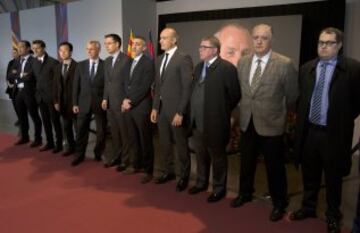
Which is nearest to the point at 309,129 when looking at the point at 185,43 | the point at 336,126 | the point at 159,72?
the point at 336,126

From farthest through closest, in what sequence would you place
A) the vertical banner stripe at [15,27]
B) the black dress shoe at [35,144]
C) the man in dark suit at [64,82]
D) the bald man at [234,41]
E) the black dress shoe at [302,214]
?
the vertical banner stripe at [15,27] < the bald man at [234,41] < the black dress shoe at [35,144] < the man in dark suit at [64,82] < the black dress shoe at [302,214]

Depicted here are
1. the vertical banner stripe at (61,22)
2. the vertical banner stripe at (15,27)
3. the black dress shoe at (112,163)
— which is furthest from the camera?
the vertical banner stripe at (15,27)

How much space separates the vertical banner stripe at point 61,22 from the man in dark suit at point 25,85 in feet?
9.71

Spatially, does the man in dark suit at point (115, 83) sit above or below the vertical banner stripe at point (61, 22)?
below

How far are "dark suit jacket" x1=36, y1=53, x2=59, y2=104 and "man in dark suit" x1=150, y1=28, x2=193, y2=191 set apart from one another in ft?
5.69

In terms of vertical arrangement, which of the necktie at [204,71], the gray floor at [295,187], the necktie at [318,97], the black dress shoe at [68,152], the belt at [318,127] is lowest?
the gray floor at [295,187]

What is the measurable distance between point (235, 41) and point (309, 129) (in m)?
3.02

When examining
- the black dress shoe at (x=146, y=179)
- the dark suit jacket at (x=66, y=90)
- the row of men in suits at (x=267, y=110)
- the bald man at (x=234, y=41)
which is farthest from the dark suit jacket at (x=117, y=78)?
the bald man at (x=234, y=41)

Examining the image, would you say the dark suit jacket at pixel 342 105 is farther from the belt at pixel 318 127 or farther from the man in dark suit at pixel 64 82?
the man in dark suit at pixel 64 82

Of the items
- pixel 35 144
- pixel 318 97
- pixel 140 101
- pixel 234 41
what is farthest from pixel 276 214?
pixel 35 144

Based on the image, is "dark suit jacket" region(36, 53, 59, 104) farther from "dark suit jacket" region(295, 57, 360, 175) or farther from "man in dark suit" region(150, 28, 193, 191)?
"dark suit jacket" region(295, 57, 360, 175)

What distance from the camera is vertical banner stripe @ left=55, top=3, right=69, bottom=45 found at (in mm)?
7793

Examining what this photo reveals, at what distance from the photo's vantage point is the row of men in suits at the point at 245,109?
2.56 meters

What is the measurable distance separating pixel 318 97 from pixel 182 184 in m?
1.55
